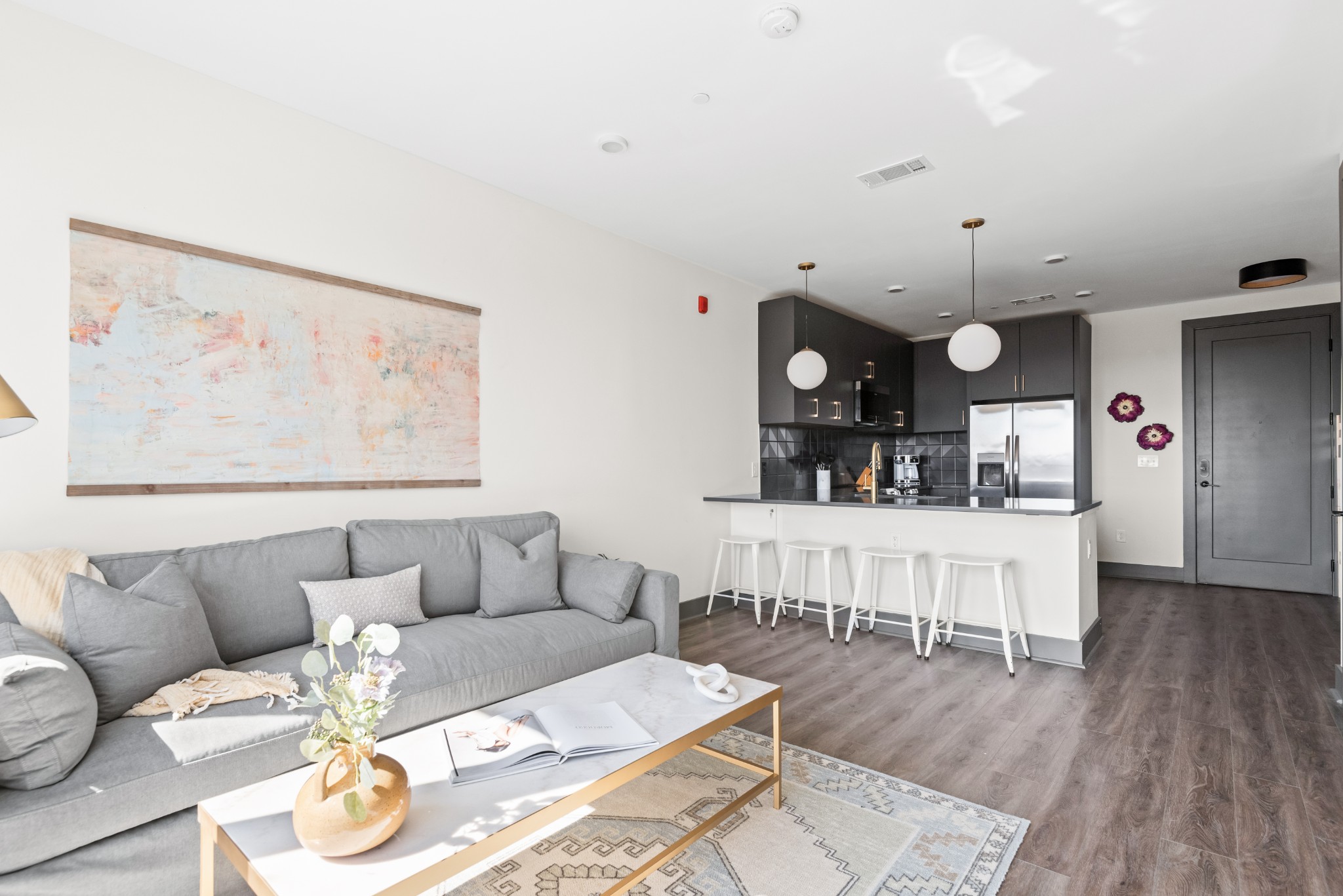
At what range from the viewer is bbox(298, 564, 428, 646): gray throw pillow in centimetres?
247

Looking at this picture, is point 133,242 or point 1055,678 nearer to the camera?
point 133,242

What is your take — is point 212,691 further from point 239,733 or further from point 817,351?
point 817,351

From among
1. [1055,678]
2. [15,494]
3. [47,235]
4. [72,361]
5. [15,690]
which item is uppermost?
[47,235]

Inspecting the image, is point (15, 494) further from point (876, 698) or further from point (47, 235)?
point (876, 698)

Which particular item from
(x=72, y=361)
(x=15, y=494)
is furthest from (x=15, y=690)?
(x=72, y=361)

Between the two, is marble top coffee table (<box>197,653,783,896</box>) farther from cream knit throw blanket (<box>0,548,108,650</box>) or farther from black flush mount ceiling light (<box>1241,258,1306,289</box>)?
black flush mount ceiling light (<box>1241,258,1306,289</box>)

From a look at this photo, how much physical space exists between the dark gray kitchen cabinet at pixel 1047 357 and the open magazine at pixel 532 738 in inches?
233

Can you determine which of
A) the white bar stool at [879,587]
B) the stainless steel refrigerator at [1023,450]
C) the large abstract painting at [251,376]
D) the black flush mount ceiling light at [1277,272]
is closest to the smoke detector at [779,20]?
the large abstract painting at [251,376]

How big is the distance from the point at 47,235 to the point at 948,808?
11.9ft

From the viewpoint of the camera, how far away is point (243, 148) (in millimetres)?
2689

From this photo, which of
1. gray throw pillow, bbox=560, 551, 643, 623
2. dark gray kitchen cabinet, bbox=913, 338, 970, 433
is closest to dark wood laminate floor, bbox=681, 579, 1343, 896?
gray throw pillow, bbox=560, 551, 643, 623

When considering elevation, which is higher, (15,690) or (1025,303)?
(1025,303)

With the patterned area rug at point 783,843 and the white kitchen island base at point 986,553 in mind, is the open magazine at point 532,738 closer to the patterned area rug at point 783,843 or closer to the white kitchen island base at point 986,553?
the patterned area rug at point 783,843

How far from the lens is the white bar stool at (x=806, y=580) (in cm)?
436
